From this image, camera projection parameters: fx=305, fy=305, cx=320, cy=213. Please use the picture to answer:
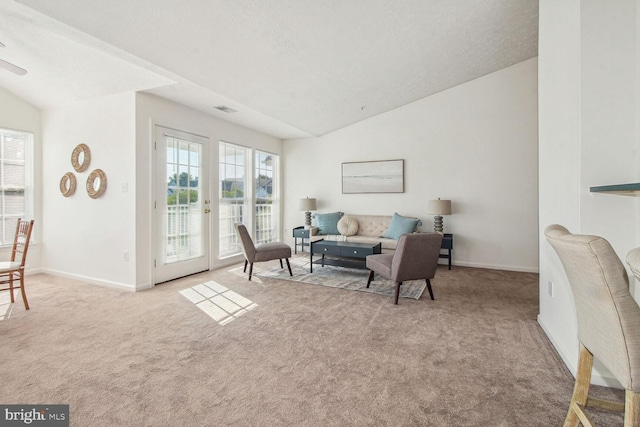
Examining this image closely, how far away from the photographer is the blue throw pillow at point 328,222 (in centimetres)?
592

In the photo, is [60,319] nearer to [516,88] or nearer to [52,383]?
[52,383]

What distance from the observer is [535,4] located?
3.28 metres

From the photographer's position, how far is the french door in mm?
4090

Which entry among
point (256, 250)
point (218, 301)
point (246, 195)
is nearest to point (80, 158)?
point (246, 195)

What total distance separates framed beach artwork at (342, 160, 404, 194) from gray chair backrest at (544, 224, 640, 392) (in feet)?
15.1

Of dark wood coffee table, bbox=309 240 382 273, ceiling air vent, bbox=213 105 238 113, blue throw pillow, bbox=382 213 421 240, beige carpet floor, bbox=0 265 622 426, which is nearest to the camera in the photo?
beige carpet floor, bbox=0 265 622 426

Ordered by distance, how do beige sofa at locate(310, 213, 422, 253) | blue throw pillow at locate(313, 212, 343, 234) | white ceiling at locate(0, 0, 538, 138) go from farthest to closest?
blue throw pillow at locate(313, 212, 343, 234), beige sofa at locate(310, 213, 422, 253), white ceiling at locate(0, 0, 538, 138)

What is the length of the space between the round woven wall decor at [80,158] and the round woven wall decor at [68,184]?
0.58 ft

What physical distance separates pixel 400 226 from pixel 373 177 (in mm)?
1219

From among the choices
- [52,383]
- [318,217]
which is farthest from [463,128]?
[52,383]

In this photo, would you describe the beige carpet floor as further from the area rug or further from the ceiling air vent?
the ceiling air vent

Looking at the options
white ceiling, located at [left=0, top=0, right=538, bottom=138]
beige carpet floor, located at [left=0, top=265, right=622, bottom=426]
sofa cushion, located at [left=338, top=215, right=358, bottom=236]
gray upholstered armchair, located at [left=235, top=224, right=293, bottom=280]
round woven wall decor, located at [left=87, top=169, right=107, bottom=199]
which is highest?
white ceiling, located at [left=0, top=0, right=538, bottom=138]

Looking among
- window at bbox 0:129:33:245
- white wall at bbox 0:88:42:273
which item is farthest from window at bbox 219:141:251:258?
window at bbox 0:129:33:245

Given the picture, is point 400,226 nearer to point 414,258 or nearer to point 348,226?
point 348,226
